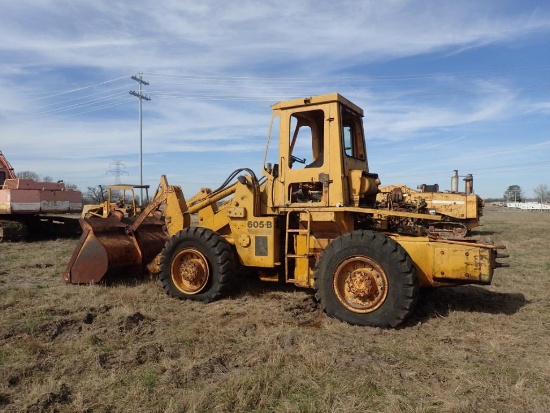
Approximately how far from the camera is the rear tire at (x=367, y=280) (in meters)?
5.38

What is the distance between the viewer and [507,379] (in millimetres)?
3998

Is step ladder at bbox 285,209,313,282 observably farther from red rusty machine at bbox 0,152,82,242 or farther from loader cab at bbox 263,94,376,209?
red rusty machine at bbox 0,152,82,242

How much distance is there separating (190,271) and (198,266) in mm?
145

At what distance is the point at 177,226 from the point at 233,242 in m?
1.21

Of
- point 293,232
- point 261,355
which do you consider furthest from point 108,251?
point 261,355

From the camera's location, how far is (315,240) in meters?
6.53

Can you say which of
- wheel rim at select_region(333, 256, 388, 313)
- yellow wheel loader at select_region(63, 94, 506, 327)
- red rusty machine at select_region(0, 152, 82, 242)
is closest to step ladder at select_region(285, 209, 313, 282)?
yellow wheel loader at select_region(63, 94, 506, 327)

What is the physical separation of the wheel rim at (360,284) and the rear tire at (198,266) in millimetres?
1865

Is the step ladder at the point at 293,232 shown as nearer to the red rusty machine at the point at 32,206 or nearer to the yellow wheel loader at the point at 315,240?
the yellow wheel loader at the point at 315,240

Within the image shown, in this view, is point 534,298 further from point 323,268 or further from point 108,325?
point 108,325

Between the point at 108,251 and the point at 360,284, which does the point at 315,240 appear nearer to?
the point at 360,284

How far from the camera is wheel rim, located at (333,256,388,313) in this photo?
557cm

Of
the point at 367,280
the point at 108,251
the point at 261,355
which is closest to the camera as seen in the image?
the point at 261,355

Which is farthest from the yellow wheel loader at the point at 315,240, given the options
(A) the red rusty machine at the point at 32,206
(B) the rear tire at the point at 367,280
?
(A) the red rusty machine at the point at 32,206
